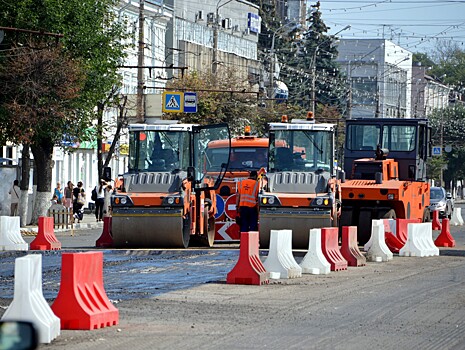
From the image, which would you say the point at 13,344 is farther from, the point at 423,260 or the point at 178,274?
the point at 423,260

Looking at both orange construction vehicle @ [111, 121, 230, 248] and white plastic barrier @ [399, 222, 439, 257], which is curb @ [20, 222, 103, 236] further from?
white plastic barrier @ [399, 222, 439, 257]

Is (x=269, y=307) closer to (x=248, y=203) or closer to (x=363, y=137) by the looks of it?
(x=248, y=203)

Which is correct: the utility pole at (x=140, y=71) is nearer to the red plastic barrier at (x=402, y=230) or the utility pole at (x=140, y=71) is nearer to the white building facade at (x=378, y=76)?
the red plastic barrier at (x=402, y=230)

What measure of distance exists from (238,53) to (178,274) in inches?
2719

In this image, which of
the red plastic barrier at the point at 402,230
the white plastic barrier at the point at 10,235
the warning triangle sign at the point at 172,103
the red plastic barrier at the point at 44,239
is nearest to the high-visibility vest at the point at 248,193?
the red plastic barrier at the point at 402,230

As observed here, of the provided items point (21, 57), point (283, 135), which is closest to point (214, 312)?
point (283, 135)

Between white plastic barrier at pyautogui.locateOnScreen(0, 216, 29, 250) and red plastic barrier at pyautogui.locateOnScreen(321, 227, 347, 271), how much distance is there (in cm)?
782

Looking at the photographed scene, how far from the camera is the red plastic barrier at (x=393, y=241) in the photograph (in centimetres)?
2570

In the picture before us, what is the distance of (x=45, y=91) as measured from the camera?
3775 centimetres

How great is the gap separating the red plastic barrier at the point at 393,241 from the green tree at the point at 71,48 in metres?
15.3

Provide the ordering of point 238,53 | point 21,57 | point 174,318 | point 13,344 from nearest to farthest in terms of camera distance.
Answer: point 13,344
point 174,318
point 21,57
point 238,53

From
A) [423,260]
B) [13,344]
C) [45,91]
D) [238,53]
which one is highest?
[238,53]

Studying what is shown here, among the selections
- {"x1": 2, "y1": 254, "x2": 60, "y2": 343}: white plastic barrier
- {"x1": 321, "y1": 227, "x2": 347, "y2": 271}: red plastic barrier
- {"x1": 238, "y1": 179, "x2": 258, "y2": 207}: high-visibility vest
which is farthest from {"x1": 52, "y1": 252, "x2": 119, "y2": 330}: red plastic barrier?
{"x1": 238, "y1": 179, "x2": 258, "y2": 207}: high-visibility vest

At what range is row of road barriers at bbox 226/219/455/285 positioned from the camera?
1659 cm
